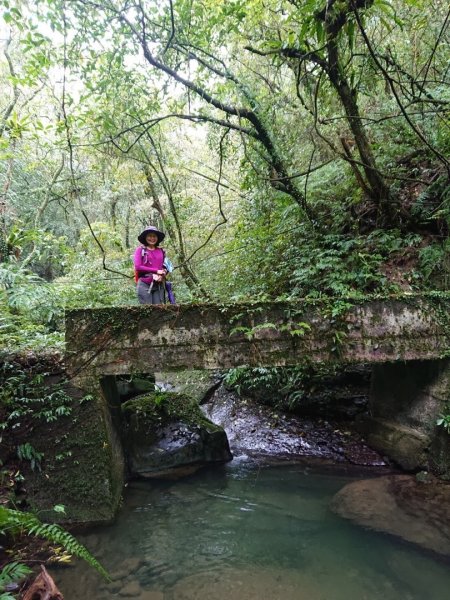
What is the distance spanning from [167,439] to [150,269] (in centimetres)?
290

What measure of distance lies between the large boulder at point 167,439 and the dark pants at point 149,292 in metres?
1.90

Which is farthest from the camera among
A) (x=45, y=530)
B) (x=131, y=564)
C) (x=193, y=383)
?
(x=193, y=383)

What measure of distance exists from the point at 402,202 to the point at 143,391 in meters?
6.61

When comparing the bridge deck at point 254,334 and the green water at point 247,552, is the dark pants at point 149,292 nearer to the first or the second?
the bridge deck at point 254,334

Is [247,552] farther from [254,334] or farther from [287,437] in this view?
[287,437]

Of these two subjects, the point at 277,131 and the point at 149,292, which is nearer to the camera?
the point at 149,292

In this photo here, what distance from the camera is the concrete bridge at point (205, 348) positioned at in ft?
15.1

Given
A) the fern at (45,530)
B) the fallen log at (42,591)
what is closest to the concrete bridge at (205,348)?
the fern at (45,530)

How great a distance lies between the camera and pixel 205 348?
16.2 feet

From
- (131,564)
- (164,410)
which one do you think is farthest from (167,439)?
(131,564)

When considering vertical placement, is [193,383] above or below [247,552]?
above

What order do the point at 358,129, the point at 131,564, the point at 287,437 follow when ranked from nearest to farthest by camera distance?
1. the point at 131,564
2. the point at 358,129
3. the point at 287,437

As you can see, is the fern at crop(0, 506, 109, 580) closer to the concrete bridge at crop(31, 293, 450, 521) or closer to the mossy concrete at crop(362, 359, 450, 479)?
the concrete bridge at crop(31, 293, 450, 521)

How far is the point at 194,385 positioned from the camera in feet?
30.6
